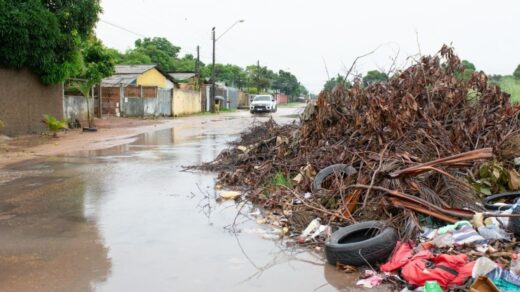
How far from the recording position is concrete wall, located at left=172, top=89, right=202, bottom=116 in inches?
A: 1606

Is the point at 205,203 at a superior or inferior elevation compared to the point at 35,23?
inferior

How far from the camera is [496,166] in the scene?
7258mm

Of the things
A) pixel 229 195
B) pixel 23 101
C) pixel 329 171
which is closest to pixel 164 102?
pixel 23 101

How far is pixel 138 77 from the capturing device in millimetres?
41281

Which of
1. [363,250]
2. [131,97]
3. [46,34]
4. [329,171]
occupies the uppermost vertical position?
[46,34]

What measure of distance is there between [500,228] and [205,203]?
434 cm

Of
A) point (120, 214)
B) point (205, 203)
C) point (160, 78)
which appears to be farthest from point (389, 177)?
point (160, 78)

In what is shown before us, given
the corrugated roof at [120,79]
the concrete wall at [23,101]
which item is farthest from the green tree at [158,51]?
the concrete wall at [23,101]

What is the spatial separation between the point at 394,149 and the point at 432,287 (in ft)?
13.7

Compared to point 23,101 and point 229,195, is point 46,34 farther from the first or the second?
point 229,195

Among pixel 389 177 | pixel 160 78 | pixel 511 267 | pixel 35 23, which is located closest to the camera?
pixel 511 267

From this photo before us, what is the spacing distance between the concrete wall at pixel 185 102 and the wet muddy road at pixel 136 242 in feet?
101

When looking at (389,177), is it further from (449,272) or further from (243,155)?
(243,155)

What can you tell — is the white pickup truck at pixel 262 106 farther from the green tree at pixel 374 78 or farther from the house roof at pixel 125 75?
the green tree at pixel 374 78
